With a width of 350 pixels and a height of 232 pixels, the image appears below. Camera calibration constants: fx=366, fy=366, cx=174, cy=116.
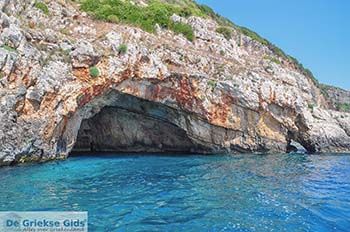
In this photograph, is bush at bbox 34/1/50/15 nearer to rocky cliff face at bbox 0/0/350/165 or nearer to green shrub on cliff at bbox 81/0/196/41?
rocky cliff face at bbox 0/0/350/165

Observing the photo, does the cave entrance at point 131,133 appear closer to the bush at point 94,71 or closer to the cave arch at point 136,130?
the cave arch at point 136,130

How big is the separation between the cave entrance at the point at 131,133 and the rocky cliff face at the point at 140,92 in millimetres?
88

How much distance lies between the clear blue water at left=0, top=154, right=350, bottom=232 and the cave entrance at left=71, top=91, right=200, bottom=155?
32.1 ft

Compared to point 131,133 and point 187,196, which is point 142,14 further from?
point 187,196

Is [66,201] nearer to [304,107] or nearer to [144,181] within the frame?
[144,181]

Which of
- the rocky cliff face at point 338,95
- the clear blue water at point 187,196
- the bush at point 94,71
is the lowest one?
the clear blue water at point 187,196

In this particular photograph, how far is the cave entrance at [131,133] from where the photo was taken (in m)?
30.1

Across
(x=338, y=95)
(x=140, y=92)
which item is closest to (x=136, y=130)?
(x=140, y=92)

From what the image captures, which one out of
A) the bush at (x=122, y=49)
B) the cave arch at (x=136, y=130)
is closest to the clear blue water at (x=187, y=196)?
the bush at (x=122, y=49)

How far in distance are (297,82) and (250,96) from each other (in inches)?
330

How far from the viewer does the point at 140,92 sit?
25.8 metres

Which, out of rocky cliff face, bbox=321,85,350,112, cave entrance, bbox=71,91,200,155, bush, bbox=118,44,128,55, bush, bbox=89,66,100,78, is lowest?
cave entrance, bbox=71,91,200,155

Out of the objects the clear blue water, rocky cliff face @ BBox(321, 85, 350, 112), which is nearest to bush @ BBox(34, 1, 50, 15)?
the clear blue water

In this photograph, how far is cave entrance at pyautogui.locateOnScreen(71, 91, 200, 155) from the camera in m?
30.1
